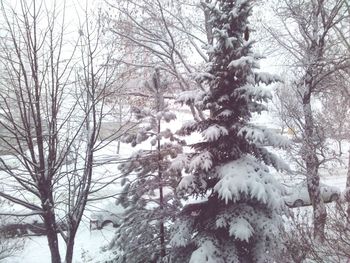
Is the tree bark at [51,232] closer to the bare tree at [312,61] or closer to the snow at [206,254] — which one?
the snow at [206,254]

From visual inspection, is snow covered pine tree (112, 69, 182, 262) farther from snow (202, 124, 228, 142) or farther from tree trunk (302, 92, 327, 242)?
tree trunk (302, 92, 327, 242)

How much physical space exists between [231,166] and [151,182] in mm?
2779

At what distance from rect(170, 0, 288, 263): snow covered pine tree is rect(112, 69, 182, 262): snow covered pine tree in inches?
59.6

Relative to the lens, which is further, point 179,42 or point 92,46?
point 179,42

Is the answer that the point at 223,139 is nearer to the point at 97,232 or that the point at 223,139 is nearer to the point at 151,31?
the point at 151,31

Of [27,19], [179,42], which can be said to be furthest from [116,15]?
[27,19]

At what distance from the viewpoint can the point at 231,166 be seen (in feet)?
21.8

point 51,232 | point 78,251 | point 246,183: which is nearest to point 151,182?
point 51,232

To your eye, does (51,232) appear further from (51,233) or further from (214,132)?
(214,132)

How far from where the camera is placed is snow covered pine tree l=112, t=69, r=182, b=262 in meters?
8.77

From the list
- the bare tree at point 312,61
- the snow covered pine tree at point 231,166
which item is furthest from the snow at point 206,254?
the bare tree at point 312,61

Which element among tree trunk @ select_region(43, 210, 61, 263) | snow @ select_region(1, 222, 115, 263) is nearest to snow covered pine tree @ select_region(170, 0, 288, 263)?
tree trunk @ select_region(43, 210, 61, 263)

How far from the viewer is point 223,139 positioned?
706cm

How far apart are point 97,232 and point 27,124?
10.8m
